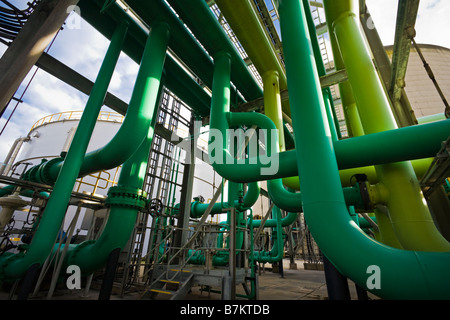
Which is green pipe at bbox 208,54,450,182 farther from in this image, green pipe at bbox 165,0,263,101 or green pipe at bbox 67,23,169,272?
green pipe at bbox 67,23,169,272

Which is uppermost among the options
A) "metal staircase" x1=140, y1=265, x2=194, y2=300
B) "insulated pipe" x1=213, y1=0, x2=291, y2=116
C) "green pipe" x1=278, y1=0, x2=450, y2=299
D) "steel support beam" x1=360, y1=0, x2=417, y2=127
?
"insulated pipe" x1=213, y1=0, x2=291, y2=116

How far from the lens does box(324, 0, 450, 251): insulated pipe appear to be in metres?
2.06

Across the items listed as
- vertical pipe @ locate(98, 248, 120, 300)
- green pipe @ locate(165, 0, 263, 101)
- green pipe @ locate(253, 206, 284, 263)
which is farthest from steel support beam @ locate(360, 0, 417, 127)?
green pipe @ locate(253, 206, 284, 263)

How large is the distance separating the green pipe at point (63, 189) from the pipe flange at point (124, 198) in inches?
28.5

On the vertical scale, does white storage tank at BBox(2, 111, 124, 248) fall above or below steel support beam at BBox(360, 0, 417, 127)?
above

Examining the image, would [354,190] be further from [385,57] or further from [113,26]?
[113,26]

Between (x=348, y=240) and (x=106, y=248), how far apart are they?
3.43 metres

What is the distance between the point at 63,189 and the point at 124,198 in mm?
908

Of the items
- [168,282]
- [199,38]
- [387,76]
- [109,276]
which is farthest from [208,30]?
[168,282]

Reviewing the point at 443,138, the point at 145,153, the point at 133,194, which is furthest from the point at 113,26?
the point at 443,138

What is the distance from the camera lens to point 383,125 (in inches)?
98.7

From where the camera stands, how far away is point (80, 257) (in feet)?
10.7

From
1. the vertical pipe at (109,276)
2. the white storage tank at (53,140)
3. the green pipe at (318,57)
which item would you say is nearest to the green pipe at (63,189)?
the vertical pipe at (109,276)

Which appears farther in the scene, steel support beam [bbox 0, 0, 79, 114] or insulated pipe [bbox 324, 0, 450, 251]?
insulated pipe [bbox 324, 0, 450, 251]
